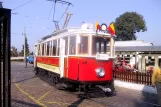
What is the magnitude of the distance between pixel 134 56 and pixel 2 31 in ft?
109

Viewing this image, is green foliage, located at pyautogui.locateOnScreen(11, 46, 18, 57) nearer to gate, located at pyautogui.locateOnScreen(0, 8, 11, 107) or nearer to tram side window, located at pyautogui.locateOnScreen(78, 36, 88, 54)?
tram side window, located at pyautogui.locateOnScreen(78, 36, 88, 54)

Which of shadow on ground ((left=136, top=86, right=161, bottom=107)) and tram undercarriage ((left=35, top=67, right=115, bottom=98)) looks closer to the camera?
shadow on ground ((left=136, top=86, right=161, bottom=107))

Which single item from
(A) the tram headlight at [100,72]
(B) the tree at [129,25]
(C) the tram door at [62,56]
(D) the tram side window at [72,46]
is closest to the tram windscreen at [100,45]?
(A) the tram headlight at [100,72]

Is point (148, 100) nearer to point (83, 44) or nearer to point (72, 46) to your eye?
point (83, 44)

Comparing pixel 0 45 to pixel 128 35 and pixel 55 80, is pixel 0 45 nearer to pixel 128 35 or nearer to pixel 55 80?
pixel 55 80

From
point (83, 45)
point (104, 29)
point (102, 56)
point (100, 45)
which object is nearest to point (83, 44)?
point (83, 45)

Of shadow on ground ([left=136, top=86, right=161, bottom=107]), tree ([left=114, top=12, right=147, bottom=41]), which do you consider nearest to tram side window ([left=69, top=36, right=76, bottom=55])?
shadow on ground ([left=136, top=86, right=161, bottom=107])

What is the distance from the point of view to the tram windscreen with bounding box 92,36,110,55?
476 inches

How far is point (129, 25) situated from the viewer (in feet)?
252

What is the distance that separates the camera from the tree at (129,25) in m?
76.2

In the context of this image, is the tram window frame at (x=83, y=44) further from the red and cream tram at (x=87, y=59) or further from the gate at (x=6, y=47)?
the gate at (x=6, y=47)

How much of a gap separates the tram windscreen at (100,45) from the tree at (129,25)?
211ft

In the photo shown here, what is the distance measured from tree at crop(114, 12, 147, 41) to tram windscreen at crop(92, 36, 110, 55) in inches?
2530

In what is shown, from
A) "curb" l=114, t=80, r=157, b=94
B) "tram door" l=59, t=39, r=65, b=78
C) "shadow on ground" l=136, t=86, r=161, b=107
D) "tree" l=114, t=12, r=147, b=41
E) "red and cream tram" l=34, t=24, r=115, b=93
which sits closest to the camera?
"shadow on ground" l=136, t=86, r=161, b=107
